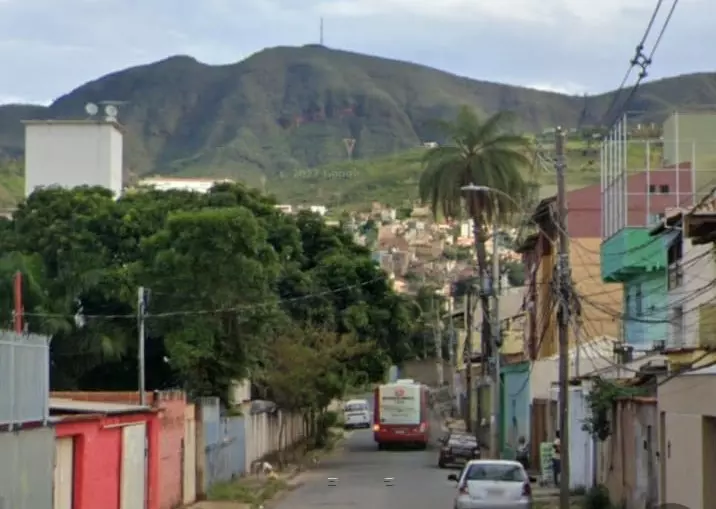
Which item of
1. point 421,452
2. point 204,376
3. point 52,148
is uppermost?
point 52,148

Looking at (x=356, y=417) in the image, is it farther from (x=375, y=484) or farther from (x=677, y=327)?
(x=677, y=327)

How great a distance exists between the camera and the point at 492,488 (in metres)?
29.7

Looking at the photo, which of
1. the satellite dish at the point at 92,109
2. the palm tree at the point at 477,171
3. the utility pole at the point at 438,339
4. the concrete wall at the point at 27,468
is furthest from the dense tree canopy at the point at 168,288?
the utility pole at the point at 438,339

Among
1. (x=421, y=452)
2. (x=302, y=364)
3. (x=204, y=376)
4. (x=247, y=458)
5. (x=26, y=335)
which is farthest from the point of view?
(x=421, y=452)

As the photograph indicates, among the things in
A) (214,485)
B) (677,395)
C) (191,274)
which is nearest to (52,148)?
(191,274)

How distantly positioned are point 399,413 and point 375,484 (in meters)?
24.1

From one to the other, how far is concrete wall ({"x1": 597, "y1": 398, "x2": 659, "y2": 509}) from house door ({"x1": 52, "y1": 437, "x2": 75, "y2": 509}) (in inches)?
458

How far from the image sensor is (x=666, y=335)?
41.8 meters

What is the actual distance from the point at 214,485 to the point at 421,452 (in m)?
29.8

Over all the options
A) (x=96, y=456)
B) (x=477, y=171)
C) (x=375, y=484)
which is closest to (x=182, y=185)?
(x=477, y=171)

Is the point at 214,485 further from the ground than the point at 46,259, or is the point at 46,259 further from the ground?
the point at 46,259

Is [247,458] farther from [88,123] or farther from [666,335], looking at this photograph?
[88,123]

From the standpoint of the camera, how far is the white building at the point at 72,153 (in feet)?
226

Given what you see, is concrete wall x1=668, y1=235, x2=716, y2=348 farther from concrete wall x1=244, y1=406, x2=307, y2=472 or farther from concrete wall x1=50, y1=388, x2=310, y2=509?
concrete wall x1=244, y1=406, x2=307, y2=472
